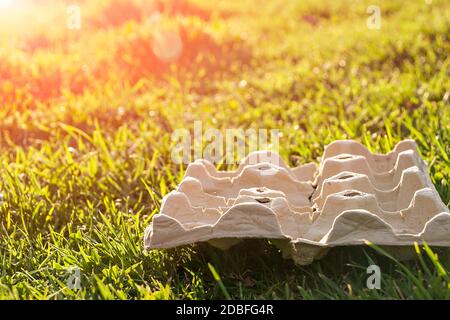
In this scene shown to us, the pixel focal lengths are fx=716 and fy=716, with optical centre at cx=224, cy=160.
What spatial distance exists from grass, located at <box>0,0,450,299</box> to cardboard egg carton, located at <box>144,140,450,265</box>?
124 millimetres

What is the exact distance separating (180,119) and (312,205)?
2090mm

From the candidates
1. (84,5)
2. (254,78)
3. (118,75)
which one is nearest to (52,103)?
(118,75)

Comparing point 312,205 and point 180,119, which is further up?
point 180,119

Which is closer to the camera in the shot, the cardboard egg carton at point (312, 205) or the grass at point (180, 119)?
the cardboard egg carton at point (312, 205)

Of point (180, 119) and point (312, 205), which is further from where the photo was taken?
point (180, 119)

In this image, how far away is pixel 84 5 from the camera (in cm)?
905

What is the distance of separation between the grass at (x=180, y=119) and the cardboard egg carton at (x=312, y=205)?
0.41 ft

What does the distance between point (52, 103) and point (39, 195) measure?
6.04 ft

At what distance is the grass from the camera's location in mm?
2617

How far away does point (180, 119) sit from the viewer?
4.96m

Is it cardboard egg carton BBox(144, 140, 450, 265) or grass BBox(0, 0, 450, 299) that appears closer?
cardboard egg carton BBox(144, 140, 450, 265)

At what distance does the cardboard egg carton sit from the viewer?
2461 millimetres

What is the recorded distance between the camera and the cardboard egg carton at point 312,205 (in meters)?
2.46

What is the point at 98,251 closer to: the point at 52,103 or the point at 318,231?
the point at 318,231
